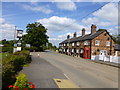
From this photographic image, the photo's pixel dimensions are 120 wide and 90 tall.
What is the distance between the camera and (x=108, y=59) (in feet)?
93.5

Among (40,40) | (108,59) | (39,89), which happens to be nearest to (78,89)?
(39,89)

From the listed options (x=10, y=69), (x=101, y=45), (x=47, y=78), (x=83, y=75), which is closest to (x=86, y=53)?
(x=101, y=45)

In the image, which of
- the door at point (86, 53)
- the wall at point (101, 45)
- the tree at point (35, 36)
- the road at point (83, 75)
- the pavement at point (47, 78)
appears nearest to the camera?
the pavement at point (47, 78)

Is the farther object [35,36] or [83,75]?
[35,36]

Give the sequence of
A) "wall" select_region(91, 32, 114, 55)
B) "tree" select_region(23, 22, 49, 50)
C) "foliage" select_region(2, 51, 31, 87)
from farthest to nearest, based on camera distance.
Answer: "tree" select_region(23, 22, 49, 50)
"wall" select_region(91, 32, 114, 55)
"foliage" select_region(2, 51, 31, 87)

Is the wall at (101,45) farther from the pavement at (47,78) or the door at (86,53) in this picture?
the pavement at (47,78)

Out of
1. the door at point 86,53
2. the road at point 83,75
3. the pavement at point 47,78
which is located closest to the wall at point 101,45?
the door at point 86,53

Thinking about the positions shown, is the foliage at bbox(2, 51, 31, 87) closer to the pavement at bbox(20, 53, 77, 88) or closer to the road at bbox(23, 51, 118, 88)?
the pavement at bbox(20, 53, 77, 88)

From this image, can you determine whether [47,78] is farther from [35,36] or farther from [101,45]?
[35,36]

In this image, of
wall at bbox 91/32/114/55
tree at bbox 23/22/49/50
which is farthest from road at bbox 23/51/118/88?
tree at bbox 23/22/49/50

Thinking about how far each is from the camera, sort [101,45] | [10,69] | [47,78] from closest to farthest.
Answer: [10,69], [47,78], [101,45]

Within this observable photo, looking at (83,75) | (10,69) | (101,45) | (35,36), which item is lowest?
(83,75)

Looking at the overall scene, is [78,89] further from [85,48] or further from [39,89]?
[85,48]

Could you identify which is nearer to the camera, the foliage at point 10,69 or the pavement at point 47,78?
the foliage at point 10,69
